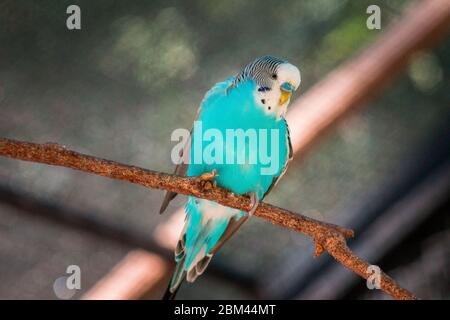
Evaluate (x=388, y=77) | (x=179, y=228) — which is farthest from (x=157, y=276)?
(x=388, y=77)

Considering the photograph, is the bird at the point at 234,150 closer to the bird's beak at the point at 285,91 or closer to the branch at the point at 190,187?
the bird's beak at the point at 285,91

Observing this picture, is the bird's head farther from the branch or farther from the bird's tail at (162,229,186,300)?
the bird's tail at (162,229,186,300)

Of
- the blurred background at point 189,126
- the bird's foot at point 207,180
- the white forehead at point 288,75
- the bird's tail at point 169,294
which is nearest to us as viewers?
the bird's foot at point 207,180

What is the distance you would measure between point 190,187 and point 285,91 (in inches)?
21.1

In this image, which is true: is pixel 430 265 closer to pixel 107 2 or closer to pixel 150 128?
pixel 150 128

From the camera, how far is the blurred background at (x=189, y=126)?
2705 mm

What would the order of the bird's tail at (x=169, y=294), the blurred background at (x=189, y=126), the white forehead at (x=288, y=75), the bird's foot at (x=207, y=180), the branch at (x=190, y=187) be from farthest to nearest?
the blurred background at (x=189, y=126) < the bird's tail at (x=169, y=294) < the white forehead at (x=288, y=75) < the bird's foot at (x=207, y=180) < the branch at (x=190, y=187)

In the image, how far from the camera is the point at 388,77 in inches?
110

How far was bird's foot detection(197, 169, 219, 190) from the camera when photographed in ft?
7.10

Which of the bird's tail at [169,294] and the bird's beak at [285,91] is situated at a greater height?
the bird's beak at [285,91]

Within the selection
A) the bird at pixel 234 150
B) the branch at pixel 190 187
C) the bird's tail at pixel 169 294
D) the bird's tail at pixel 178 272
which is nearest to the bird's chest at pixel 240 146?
the bird at pixel 234 150

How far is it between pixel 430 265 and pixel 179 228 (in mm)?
1124

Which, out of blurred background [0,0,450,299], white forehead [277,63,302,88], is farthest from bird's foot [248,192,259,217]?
blurred background [0,0,450,299]
